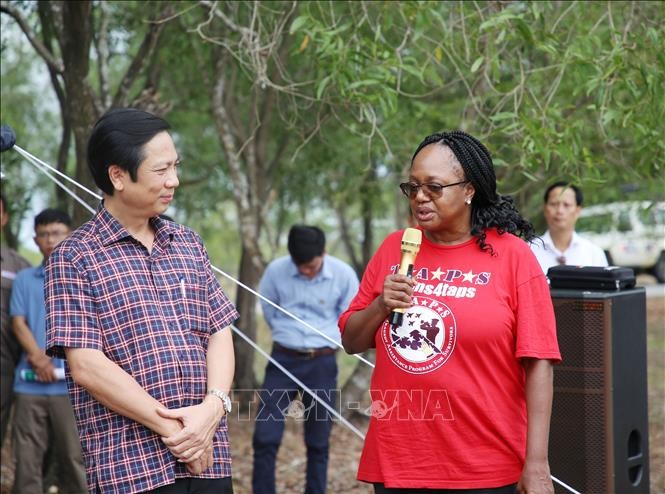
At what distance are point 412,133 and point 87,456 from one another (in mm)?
5712

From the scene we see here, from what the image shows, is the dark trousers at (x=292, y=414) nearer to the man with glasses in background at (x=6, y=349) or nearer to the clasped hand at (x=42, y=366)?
the clasped hand at (x=42, y=366)

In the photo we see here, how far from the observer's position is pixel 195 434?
296cm

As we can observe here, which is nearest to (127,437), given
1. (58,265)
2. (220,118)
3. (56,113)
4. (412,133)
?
(58,265)

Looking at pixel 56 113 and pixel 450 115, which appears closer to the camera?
pixel 450 115

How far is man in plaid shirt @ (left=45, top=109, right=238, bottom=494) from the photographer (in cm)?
291

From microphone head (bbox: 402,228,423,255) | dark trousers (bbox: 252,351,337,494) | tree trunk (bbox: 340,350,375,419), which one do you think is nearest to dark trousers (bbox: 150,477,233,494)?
microphone head (bbox: 402,228,423,255)

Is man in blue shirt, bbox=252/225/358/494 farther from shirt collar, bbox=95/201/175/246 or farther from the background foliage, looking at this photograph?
shirt collar, bbox=95/201/175/246

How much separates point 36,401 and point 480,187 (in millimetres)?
3888

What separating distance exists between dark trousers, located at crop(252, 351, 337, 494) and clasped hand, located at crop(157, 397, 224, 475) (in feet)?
11.5

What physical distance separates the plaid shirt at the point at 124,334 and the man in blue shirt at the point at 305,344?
137 inches

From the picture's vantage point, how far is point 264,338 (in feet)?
50.1

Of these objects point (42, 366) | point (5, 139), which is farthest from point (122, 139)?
point (42, 366)

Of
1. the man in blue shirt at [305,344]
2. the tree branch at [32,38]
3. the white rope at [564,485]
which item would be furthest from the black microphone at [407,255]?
the tree branch at [32,38]

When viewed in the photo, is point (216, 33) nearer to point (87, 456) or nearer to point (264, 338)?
point (87, 456)
